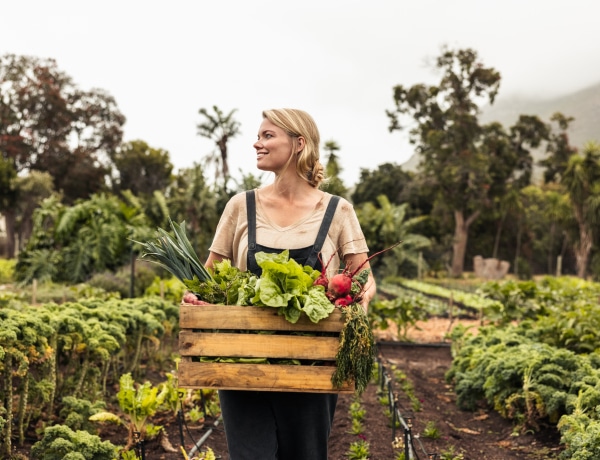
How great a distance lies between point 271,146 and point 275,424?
3.31 ft

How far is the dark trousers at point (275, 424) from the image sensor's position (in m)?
2.41

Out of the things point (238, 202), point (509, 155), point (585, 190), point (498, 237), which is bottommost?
point (238, 202)

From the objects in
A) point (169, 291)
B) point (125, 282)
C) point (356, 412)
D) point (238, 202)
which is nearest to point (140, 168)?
point (125, 282)

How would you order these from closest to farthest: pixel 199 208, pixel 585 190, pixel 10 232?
pixel 199 208, pixel 585 190, pixel 10 232

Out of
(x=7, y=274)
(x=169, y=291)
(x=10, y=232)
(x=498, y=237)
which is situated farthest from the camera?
(x=498, y=237)

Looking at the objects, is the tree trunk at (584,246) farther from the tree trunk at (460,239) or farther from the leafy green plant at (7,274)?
the leafy green plant at (7,274)

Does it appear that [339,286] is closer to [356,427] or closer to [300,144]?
[300,144]

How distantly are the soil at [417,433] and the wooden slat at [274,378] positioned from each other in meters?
2.26

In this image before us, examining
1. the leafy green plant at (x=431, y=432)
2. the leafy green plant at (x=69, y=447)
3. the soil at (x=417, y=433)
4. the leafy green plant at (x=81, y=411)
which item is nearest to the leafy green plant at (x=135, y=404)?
the leafy green plant at (x=81, y=411)

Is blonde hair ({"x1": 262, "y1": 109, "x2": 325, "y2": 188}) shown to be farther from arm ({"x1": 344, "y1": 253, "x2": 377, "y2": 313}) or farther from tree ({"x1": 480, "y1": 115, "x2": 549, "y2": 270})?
tree ({"x1": 480, "y1": 115, "x2": 549, "y2": 270})

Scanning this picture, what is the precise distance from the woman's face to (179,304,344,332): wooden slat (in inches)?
23.8

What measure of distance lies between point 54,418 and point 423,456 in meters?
2.89

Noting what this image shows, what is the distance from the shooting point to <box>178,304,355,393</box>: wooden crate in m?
2.24

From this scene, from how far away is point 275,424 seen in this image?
247 centimetres
